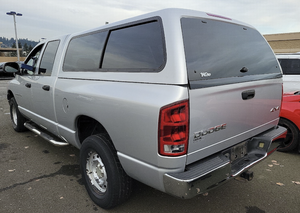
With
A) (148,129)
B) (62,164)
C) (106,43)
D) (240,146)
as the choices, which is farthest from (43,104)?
(240,146)

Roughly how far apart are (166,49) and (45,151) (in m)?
3.46

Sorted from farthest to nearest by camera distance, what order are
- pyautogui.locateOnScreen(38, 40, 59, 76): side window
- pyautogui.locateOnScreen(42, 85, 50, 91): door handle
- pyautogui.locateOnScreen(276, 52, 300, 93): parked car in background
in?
pyautogui.locateOnScreen(276, 52, 300, 93): parked car in background
pyautogui.locateOnScreen(38, 40, 59, 76): side window
pyautogui.locateOnScreen(42, 85, 50, 91): door handle

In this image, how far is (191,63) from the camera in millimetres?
2035

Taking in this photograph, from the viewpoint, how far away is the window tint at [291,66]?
6063 millimetres

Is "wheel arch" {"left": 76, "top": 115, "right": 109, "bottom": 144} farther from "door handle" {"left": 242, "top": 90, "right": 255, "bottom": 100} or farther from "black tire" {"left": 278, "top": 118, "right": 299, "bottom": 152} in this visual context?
"black tire" {"left": 278, "top": 118, "right": 299, "bottom": 152}

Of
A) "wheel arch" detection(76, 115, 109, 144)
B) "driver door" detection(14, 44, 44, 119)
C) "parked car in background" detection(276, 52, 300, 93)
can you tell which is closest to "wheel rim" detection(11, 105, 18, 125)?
"driver door" detection(14, 44, 44, 119)

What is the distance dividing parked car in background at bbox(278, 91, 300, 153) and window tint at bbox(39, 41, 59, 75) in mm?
3938

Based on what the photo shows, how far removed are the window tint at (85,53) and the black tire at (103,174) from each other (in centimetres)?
91

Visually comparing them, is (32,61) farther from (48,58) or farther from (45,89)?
(45,89)

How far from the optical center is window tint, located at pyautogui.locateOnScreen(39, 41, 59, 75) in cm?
373

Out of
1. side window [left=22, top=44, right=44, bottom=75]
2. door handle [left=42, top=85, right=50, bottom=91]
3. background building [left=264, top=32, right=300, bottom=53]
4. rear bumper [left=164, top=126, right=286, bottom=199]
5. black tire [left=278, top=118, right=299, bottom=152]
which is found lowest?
black tire [left=278, top=118, right=299, bottom=152]

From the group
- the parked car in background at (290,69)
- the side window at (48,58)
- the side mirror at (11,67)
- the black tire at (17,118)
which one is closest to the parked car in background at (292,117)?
the parked car in background at (290,69)

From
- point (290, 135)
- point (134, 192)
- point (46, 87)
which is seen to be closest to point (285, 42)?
point (290, 135)

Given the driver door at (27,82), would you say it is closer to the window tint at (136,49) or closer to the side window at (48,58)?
the side window at (48,58)
